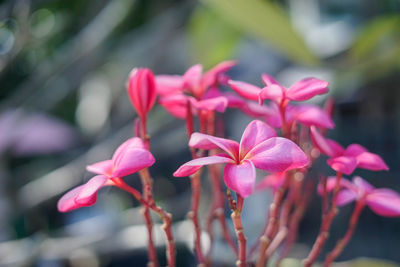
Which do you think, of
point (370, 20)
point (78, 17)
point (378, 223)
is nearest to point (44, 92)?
point (78, 17)

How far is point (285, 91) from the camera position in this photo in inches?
10.9

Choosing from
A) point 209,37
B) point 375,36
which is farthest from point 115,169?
point 375,36

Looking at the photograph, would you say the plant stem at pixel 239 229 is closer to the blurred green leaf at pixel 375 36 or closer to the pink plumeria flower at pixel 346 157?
the pink plumeria flower at pixel 346 157

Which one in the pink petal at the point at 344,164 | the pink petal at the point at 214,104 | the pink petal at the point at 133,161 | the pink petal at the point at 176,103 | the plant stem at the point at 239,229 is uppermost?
the pink petal at the point at 176,103

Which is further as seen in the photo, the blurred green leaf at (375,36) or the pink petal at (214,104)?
the blurred green leaf at (375,36)

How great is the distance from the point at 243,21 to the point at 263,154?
40 centimetres

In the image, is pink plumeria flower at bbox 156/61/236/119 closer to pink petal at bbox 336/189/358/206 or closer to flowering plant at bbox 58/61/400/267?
flowering plant at bbox 58/61/400/267

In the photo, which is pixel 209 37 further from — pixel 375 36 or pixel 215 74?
pixel 215 74

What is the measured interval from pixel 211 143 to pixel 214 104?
5 centimetres

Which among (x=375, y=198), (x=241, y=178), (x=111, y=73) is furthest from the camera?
(x=111, y=73)

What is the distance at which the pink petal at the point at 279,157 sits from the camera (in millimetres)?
221

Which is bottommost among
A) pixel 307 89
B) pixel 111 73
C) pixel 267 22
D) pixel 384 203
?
pixel 384 203

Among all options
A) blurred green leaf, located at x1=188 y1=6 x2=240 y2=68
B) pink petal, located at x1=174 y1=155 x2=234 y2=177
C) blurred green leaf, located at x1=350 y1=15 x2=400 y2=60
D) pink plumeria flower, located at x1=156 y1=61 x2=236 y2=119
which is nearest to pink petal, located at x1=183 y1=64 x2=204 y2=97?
pink plumeria flower, located at x1=156 y1=61 x2=236 y2=119

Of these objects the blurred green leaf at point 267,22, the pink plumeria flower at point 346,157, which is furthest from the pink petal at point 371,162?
the blurred green leaf at point 267,22
